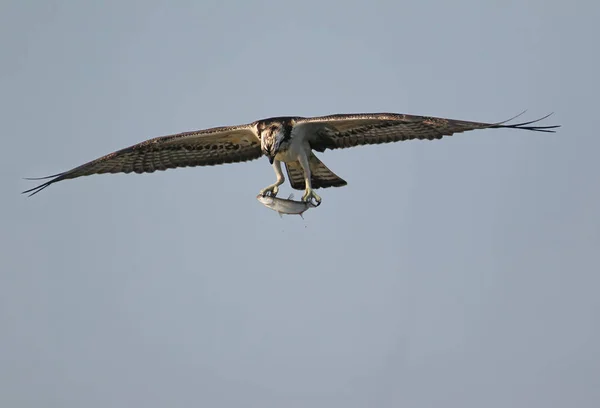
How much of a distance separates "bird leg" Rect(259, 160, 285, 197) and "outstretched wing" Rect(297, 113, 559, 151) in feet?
2.76

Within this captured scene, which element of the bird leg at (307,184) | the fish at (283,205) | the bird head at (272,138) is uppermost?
the bird head at (272,138)

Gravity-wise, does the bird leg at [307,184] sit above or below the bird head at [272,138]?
below

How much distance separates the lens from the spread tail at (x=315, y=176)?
984 inches

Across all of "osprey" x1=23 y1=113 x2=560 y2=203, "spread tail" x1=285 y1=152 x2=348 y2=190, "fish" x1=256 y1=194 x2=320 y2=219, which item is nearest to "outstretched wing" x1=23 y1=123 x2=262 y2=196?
"osprey" x1=23 y1=113 x2=560 y2=203

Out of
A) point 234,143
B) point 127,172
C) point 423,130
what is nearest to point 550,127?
point 423,130

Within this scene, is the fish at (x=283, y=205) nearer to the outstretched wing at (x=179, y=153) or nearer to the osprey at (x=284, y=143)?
the osprey at (x=284, y=143)

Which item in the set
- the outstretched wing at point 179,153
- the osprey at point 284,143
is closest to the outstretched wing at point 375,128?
the osprey at point 284,143

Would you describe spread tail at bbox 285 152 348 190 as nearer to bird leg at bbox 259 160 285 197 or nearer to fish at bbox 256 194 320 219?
bird leg at bbox 259 160 285 197

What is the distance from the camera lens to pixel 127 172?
26.1 metres

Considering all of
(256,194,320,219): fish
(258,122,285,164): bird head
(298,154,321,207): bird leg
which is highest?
(258,122,285,164): bird head

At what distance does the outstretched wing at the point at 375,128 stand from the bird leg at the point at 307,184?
527 mm

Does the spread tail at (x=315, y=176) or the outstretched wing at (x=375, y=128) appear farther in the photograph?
the spread tail at (x=315, y=176)

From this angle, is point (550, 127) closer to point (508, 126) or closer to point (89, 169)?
point (508, 126)

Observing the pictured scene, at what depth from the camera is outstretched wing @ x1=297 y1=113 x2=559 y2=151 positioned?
23172 millimetres
